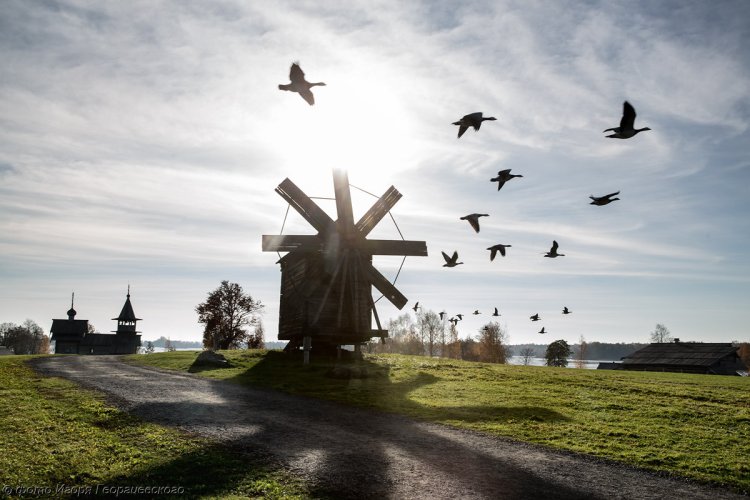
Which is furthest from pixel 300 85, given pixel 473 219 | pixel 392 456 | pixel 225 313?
pixel 225 313

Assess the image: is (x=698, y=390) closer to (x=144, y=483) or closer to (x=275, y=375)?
(x=275, y=375)

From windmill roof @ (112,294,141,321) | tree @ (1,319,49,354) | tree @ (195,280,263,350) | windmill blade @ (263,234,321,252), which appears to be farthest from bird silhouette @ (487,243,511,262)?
tree @ (1,319,49,354)

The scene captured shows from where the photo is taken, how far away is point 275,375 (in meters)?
22.7

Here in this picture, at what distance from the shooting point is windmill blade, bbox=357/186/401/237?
1087 inches

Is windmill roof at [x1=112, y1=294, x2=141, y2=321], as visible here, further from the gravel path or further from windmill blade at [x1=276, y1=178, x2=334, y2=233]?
the gravel path

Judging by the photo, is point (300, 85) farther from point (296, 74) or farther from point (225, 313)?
point (225, 313)

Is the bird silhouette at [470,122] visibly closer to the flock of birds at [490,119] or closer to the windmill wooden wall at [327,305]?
the flock of birds at [490,119]

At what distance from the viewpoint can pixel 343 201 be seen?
2720 cm

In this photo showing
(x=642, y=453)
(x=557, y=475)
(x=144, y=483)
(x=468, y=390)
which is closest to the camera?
(x=144, y=483)

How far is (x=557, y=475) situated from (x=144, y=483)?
Result: 6.89 m

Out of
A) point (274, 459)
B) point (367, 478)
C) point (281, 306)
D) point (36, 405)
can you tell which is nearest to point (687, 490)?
point (367, 478)

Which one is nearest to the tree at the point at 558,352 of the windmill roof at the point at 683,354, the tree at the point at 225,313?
the windmill roof at the point at 683,354

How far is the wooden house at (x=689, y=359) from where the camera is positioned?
59.8 m

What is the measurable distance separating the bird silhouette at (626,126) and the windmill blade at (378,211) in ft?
61.3
